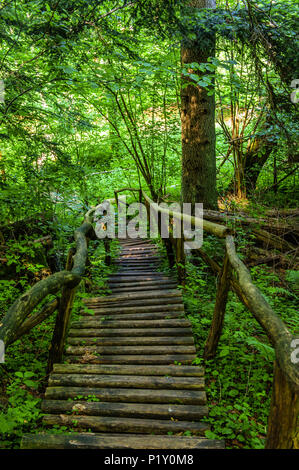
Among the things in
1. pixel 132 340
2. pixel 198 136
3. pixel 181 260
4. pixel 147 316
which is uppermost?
pixel 198 136

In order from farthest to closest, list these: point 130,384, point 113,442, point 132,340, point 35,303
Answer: point 132,340 < point 130,384 < point 35,303 < point 113,442

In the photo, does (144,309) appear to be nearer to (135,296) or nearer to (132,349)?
(135,296)

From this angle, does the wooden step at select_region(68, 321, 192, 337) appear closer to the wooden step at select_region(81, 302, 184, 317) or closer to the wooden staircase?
the wooden staircase

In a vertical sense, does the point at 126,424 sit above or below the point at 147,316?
below

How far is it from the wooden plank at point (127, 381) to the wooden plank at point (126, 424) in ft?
1.28

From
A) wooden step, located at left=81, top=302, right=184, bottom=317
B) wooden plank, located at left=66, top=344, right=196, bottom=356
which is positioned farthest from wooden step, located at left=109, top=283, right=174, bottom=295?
wooden plank, located at left=66, top=344, right=196, bottom=356

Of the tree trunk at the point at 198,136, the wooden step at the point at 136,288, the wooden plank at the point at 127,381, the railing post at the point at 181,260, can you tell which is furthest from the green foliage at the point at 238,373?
the tree trunk at the point at 198,136

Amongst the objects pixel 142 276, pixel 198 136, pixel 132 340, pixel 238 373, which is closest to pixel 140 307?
pixel 132 340

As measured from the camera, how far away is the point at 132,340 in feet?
12.2

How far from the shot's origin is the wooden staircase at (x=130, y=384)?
2.32m

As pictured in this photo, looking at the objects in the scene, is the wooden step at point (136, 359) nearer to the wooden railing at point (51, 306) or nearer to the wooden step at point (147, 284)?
the wooden railing at point (51, 306)

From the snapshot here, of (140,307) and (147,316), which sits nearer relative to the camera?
(147,316)

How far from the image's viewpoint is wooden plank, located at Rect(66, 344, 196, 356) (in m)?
3.47

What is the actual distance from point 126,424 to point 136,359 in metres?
0.89
